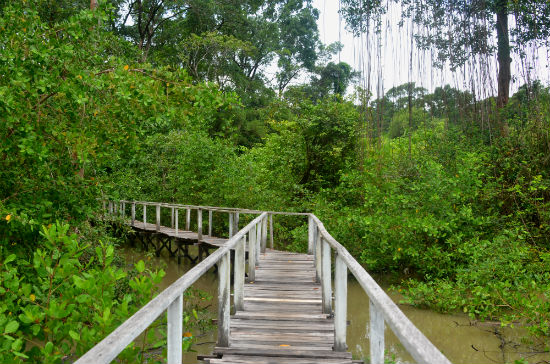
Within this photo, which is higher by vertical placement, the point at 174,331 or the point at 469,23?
the point at 469,23

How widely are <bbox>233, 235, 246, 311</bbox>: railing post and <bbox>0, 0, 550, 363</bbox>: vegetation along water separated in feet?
3.10

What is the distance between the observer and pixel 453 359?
623 centimetres

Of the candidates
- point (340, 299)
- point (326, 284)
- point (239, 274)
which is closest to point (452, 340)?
point (326, 284)

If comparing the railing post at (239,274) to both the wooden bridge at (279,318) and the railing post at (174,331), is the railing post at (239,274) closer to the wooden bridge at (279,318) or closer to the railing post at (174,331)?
the wooden bridge at (279,318)

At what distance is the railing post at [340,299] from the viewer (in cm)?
321

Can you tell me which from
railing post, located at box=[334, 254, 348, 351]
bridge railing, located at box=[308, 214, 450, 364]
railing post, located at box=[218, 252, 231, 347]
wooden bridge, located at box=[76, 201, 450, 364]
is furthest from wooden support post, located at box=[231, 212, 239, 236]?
railing post, located at box=[334, 254, 348, 351]

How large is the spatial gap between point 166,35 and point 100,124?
21015 mm

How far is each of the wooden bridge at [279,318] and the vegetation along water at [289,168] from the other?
55 cm

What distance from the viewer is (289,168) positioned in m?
15.6

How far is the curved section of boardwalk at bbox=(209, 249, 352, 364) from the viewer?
11.2ft

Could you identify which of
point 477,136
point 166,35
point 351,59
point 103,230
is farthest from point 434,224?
point 166,35

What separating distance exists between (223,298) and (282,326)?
1044 millimetres

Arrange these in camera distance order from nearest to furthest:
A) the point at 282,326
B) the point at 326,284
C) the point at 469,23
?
the point at 282,326
the point at 326,284
the point at 469,23

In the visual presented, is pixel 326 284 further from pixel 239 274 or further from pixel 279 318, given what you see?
pixel 239 274
